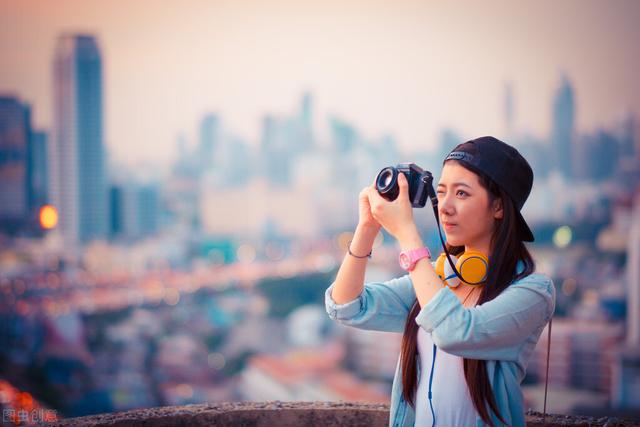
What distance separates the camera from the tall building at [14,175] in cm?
3259

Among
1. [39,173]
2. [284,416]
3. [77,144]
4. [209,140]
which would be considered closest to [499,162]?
[284,416]

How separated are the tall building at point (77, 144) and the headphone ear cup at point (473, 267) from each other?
3437cm

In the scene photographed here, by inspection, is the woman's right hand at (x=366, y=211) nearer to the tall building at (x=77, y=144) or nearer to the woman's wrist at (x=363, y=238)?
the woman's wrist at (x=363, y=238)

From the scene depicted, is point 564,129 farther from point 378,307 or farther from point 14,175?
point 378,307

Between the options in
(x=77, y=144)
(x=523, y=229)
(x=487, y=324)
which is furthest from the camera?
(x=77, y=144)

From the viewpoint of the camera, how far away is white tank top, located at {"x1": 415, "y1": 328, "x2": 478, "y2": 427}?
979mm

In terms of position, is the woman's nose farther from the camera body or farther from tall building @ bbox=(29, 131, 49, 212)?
tall building @ bbox=(29, 131, 49, 212)

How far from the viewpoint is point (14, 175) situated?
32875 millimetres

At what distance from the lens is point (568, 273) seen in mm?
26562

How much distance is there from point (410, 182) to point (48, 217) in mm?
34674

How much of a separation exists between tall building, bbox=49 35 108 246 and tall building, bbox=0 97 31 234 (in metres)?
1.35

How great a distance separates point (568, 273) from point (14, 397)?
71.7 feet

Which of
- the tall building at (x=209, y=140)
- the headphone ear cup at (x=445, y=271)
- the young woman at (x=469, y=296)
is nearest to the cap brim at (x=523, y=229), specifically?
the young woman at (x=469, y=296)

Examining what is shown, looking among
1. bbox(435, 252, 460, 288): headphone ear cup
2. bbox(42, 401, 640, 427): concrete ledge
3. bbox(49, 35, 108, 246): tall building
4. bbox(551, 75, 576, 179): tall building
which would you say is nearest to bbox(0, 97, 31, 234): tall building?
bbox(49, 35, 108, 246): tall building
